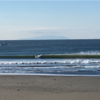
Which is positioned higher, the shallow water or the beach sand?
the shallow water

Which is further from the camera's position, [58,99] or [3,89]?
[3,89]

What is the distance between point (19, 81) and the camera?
47.6 ft

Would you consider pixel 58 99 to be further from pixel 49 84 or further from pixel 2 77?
pixel 2 77

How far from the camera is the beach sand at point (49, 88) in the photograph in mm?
10648

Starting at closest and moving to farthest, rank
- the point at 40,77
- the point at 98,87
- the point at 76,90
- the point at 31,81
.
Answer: the point at 76,90 < the point at 98,87 < the point at 31,81 < the point at 40,77

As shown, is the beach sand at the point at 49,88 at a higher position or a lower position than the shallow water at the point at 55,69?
lower

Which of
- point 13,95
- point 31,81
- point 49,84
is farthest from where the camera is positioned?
point 31,81

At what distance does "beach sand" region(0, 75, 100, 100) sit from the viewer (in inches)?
419

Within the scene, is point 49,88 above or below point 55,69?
below

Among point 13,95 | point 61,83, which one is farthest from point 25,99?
point 61,83

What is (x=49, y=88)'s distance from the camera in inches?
487

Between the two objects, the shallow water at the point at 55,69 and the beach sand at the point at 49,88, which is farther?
the shallow water at the point at 55,69

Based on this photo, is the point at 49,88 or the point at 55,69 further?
the point at 55,69

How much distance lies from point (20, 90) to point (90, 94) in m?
3.10
